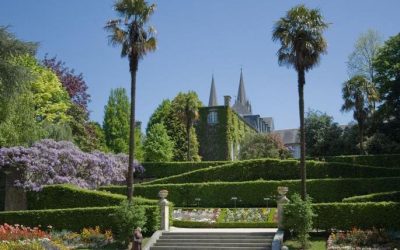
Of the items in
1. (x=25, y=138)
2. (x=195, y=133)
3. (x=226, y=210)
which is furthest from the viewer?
(x=195, y=133)

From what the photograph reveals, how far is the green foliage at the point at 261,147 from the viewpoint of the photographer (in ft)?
188

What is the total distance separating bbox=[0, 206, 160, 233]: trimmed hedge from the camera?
25203 millimetres

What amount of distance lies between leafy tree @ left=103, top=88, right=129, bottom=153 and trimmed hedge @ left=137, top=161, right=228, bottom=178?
17288mm

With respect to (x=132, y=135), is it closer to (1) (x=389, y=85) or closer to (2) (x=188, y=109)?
(2) (x=188, y=109)

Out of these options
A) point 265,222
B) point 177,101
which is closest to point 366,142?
point 177,101

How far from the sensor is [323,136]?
53250 mm

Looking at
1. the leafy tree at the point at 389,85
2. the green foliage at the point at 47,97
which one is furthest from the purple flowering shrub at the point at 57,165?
the leafy tree at the point at 389,85

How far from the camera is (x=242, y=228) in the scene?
27172mm

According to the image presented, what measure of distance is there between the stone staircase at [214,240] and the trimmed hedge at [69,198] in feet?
21.8

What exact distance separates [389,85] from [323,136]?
938cm

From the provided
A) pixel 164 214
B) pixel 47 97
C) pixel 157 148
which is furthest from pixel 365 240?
pixel 157 148

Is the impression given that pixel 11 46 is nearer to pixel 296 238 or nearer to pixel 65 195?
pixel 65 195

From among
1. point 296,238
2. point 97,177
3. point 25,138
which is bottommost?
point 296,238

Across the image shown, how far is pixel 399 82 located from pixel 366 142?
232 inches
